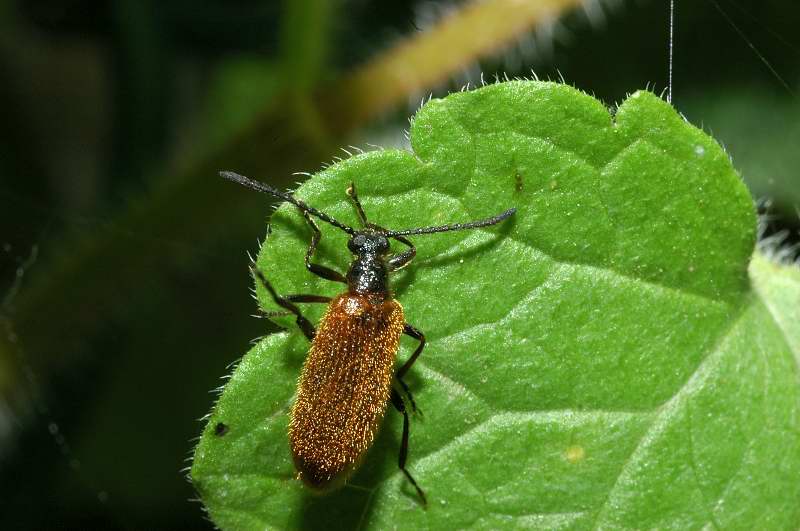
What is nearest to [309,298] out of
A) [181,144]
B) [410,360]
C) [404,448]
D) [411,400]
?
[410,360]

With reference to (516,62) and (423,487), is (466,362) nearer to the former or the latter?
(423,487)

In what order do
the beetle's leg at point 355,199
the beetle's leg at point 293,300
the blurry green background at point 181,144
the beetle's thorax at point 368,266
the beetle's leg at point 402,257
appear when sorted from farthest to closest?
the blurry green background at point 181,144 → the beetle's thorax at point 368,266 → the beetle's leg at point 402,257 → the beetle's leg at point 293,300 → the beetle's leg at point 355,199

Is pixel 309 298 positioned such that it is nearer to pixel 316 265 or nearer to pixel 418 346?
pixel 316 265

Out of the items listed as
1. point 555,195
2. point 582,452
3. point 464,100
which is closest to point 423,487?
point 582,452

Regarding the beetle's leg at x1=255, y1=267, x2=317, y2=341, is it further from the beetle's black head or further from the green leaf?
the beetle's black head

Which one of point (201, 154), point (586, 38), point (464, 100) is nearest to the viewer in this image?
point (464, 100)

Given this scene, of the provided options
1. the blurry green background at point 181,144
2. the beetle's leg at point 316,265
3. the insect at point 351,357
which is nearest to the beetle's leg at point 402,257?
the insect at point 351,357

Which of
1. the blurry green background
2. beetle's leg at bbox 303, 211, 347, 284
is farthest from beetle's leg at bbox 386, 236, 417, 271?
the blurry green background

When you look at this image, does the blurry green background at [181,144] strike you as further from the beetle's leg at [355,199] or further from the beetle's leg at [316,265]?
the beetle's leg at [355,199]
